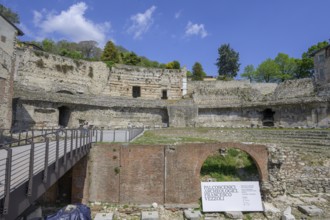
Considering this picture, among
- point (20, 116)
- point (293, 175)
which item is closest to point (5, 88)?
point (20, 116)

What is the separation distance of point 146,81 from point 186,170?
2577 centimetres

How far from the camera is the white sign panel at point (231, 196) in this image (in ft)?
34.3

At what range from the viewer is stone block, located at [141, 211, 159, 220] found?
9.67 metres

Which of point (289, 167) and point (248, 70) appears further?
point (248, 70)

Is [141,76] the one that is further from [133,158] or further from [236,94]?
[133,158]

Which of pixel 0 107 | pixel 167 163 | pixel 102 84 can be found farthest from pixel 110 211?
pixel 102 84

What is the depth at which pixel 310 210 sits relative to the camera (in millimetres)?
9914

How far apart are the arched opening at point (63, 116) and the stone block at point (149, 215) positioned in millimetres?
18668

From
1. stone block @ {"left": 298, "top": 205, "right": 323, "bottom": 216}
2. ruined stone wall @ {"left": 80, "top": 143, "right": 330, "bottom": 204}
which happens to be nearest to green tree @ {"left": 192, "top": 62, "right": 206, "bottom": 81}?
ruined stone wall @ {"left": 80, "top": 143, "right": 330, "bottom": 204}

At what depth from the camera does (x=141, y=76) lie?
35562 mm

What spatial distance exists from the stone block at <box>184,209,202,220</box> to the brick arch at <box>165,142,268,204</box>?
0.56 meters

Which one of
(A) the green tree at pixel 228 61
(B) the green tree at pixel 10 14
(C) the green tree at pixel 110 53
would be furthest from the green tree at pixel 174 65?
(B) the green tree at pixel 10 14

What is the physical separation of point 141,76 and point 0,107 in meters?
21.1

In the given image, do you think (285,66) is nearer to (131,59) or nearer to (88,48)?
(131,59)
